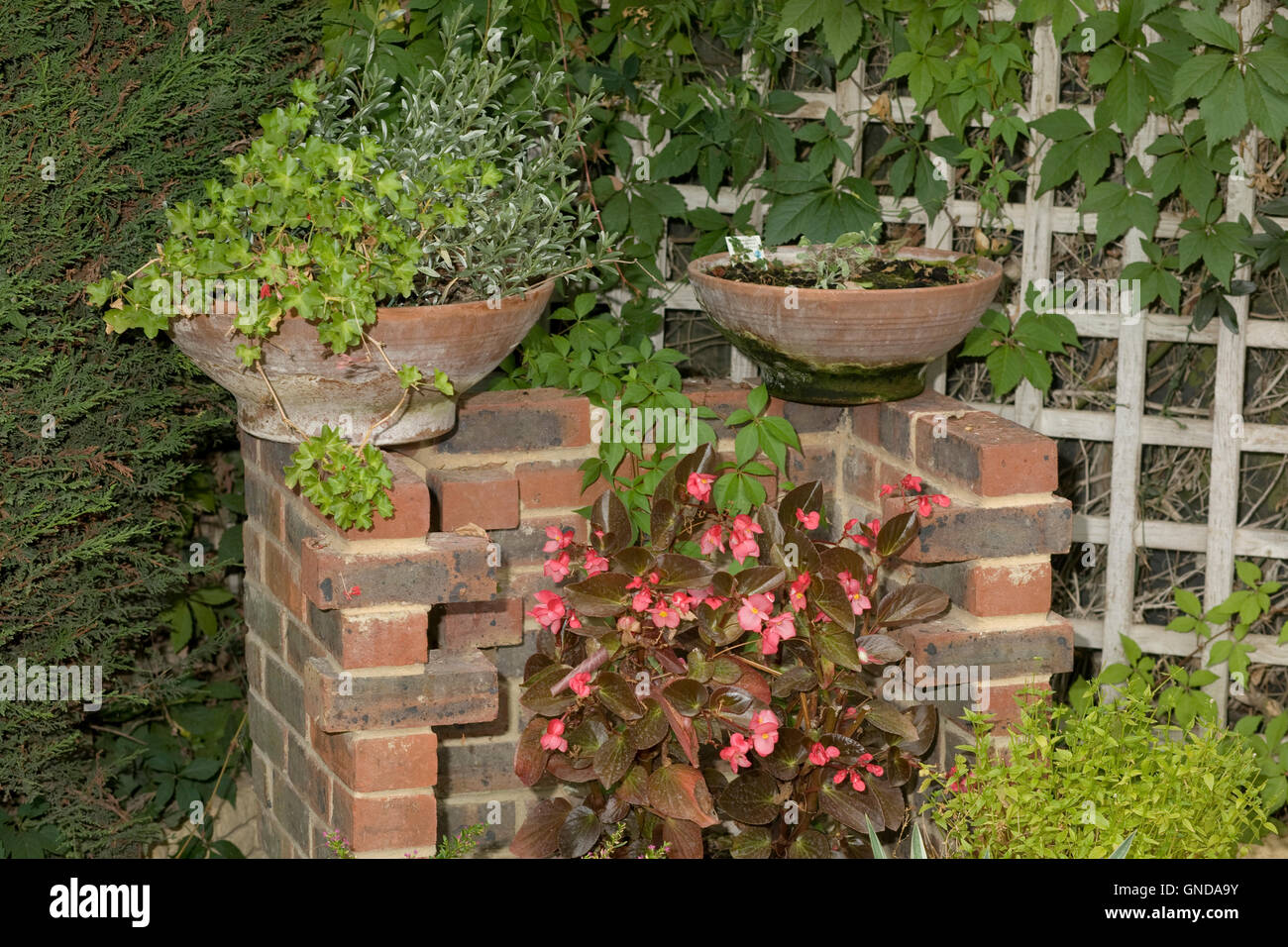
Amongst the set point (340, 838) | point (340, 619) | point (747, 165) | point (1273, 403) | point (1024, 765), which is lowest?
point (340, 838)

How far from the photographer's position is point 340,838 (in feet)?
8.01

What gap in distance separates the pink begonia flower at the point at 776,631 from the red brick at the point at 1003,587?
385 mm

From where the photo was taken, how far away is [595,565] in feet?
8.00

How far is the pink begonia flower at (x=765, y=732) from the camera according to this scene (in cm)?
234

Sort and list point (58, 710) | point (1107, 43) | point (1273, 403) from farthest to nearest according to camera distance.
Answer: point (1273, 403)
point (1107, 43)
point (58, 710)

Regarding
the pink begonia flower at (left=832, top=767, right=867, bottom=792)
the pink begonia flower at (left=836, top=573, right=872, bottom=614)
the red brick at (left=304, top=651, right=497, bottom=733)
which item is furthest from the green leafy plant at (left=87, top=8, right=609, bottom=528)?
→ the pink begonia flower at (left=832, top=767, right=867, bottom=792)

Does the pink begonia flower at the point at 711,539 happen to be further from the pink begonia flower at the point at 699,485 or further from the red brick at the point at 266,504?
the red brick at the point at 266,504

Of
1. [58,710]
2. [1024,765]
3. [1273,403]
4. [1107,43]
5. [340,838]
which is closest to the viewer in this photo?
[1024,765]

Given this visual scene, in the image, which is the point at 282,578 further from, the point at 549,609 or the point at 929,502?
the point at 929,502

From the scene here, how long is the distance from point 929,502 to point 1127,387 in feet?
2.84

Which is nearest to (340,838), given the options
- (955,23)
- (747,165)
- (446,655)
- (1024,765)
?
(446,655)

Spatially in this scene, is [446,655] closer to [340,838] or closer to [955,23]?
[340,838]

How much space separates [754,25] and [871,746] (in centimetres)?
141

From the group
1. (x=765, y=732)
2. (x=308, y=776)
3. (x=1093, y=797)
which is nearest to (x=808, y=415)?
(x=765, y=732)
